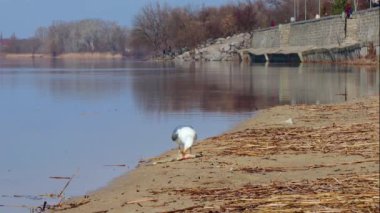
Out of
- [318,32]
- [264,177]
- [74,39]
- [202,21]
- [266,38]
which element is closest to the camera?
[264,177]

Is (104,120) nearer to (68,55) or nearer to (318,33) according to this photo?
(318,33)

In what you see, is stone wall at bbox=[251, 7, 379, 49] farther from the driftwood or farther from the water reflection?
the driftwood

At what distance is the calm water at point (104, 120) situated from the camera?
26.5 feet

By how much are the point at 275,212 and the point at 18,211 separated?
2.79 metres

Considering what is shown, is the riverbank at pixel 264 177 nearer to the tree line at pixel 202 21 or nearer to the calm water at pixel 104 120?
the calm water at pixel 104 120

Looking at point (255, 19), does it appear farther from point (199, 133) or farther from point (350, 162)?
point (350, 162)

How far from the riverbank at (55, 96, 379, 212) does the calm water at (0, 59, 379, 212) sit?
21.9 inches

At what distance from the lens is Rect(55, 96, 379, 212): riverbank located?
434 centimetres

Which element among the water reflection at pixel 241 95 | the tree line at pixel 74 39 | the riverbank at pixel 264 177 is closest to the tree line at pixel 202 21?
the tree line at pixel 74 39

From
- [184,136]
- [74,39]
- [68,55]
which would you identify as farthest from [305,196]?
[74,39]

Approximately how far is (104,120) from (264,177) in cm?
855

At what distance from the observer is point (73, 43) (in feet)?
403

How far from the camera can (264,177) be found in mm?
5871

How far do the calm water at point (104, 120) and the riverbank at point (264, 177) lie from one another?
556 millimetres
